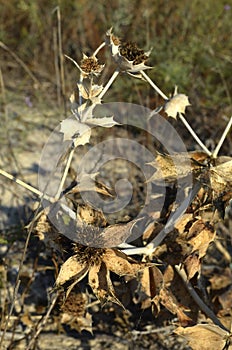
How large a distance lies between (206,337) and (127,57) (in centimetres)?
64

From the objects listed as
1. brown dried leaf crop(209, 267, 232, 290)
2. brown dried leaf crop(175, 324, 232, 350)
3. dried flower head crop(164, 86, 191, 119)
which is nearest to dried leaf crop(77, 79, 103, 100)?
dried flower head crop(164, 86, 191, 119)

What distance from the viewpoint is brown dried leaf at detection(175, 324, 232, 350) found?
42.9 inches

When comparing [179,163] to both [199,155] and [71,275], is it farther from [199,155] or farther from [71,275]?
[71,275]

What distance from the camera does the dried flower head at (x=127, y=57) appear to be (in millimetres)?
1069

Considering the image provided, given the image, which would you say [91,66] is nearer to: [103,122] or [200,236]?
[103,122]

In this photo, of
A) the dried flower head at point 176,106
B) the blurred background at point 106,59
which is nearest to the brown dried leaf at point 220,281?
the dried flower head at point 176,106

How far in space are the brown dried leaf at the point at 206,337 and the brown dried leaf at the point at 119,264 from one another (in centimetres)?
18

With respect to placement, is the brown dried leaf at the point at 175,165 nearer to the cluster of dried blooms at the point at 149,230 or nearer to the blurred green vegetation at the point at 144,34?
the cluster of dried blooms at the point at 149,230

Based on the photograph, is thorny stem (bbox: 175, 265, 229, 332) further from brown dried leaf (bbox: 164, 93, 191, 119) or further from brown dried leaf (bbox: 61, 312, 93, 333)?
brown dried leaf (bbox: 164, 93, 191, 119)

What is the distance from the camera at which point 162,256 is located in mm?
1278

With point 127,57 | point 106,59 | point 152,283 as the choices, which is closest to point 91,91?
point 127,57

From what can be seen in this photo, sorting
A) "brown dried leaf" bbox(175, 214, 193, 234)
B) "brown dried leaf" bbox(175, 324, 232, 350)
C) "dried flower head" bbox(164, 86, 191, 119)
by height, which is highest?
"dried flower head" bbox(164, 86, 191, 119)

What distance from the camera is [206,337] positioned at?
1.09 metres

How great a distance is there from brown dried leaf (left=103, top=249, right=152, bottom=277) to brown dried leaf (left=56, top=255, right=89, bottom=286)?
5 cm
